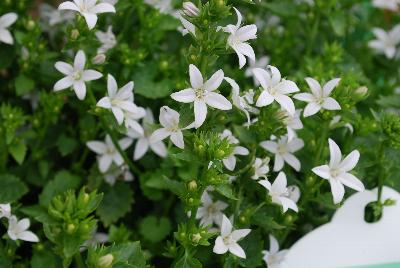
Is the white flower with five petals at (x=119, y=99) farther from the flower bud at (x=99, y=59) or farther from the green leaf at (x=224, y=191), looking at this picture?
the green leaf at (x=224, y=191)

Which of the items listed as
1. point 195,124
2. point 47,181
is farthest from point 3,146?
point 195,124

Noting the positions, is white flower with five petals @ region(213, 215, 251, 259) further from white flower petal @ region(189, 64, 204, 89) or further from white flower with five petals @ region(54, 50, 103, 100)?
white flower with five petals @ region(54, 50, 103, 100)

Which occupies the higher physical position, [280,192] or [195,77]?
[195,77]

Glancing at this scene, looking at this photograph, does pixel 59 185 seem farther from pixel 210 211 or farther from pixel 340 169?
pixel 340 169

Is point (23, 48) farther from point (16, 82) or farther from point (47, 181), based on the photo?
point (47, 181)

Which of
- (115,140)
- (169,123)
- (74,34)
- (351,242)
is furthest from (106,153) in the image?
(351,242)
